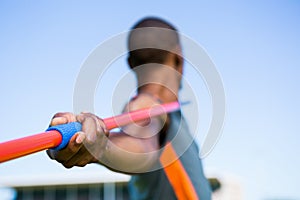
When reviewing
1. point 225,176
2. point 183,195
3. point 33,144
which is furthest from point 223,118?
point 225,176

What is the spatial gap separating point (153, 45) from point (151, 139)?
0.37 meters

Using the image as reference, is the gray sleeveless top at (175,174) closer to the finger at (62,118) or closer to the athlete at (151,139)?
the athlete at (151,139)

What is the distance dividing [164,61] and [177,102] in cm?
14

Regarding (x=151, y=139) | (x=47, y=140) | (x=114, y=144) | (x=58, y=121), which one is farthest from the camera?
(x=151, y=139)

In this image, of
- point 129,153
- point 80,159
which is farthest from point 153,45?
point 80,159

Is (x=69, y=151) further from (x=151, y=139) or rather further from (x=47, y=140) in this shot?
(x=151, y=139)

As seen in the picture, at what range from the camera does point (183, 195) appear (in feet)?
5.47

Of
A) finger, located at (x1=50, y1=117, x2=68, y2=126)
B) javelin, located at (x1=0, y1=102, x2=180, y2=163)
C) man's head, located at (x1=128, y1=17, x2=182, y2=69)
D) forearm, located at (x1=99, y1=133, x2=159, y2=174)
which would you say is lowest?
javelin, located at (x1=0, y1=102, x2=180, y2=163)

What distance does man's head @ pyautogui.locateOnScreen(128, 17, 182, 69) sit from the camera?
182 centimetres

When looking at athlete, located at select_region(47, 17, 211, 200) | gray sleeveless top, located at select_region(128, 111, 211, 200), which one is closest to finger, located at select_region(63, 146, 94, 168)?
athlete, located at select_region(47, 17, 211, 200)

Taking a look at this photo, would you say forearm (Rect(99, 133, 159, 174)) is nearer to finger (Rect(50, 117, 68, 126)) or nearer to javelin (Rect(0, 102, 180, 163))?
javelin (Rect(0, 102, 180, 163))

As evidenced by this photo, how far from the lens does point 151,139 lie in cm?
158

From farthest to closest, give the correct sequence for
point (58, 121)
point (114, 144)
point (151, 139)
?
point (151, 139) < point (114, 144) < point (58, 121)

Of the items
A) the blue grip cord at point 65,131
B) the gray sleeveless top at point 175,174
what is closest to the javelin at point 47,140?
the blue grip cord at point 65,131
